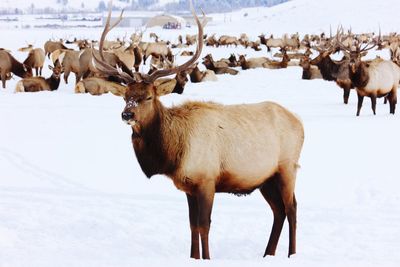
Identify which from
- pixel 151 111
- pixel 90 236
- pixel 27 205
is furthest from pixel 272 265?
pixel 27 205

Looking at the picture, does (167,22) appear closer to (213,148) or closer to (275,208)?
(275,208)

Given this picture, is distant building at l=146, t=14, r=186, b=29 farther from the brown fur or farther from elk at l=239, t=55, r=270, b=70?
the brown fur

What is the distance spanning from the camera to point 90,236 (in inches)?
197

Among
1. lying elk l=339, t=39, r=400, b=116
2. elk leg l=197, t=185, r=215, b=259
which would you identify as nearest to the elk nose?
elk leg l=197, t=185, r=215, b=259

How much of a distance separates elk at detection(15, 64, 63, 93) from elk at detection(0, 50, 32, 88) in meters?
1.67

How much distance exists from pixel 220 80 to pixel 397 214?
1332cm

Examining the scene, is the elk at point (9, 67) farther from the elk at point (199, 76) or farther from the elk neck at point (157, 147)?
the elk neck at point (157, 147)

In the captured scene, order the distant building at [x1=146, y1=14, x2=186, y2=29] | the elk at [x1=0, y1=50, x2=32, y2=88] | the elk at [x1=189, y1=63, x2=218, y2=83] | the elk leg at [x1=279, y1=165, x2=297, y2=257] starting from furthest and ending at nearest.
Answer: the distant building at [x1=146, y1=14, x2=186, y2=29] < the elk at [x1=189, y1=63, x2=218, y2=83] < the elk at [x1=0, y1=50, x2=32, y2=88] < the elk leg at [x1=279, y1=165, x2=297, y2=257]

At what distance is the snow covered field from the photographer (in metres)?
4.59

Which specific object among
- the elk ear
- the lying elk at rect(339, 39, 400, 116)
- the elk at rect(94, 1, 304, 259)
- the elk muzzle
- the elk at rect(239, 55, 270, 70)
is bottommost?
the elk at rect(239, 55, 270, 70)

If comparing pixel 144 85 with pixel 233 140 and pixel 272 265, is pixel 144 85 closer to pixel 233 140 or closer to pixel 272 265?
pixel 233 140

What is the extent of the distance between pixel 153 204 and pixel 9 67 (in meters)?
12.5

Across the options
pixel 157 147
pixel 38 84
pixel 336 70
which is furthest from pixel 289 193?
pixel 38 84

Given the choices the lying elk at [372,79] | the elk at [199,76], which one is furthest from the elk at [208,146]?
the elk at [199,76]
